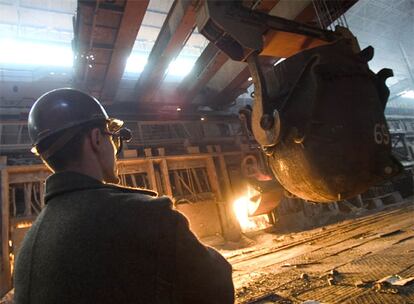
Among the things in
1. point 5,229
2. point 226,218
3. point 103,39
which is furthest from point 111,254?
point 226,218

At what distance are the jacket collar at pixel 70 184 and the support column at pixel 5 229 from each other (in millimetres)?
5187

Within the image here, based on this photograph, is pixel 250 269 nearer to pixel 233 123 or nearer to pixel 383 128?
pixel 383 128

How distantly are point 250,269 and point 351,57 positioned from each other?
10.5 feet

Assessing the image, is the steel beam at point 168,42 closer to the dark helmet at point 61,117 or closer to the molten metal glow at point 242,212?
the dark helmet at point 61,117

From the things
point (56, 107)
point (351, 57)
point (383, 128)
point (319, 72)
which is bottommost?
point (383, 128)

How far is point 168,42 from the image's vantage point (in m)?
5.07

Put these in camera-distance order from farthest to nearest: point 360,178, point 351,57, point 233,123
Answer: point 233,123 < point 351,57 < point 360,178

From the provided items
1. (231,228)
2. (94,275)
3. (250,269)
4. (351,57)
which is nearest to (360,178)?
(351,57)

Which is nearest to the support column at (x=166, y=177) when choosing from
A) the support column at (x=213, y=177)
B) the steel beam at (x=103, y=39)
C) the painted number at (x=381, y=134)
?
the support column at (x=213, y=177)

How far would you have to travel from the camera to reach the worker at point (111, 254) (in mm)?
917

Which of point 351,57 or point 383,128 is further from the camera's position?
point 351,57

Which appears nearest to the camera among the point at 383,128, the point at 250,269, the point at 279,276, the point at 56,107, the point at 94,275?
the point at 94,275

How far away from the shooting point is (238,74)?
663 centimetres

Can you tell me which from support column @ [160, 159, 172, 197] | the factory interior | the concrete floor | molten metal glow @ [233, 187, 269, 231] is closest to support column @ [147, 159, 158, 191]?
the factory interior
